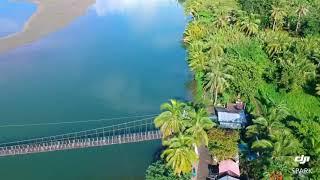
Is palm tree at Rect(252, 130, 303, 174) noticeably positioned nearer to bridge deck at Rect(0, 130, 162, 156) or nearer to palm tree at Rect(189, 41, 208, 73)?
bridge deck at Rect(0, 130, 162, 156)

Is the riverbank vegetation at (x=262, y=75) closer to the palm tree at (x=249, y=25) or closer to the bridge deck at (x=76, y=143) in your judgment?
the palm tree at (x=249, y=25)

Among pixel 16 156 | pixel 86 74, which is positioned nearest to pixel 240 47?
pixel 86 74

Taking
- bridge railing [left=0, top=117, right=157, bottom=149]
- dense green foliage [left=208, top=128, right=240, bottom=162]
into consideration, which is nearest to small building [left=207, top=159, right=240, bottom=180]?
dense green foliage [left=208, top=128, right=240, bottom=162]

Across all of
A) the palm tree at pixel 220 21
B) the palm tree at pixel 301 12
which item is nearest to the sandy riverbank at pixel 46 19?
the palm tree at pixel 220 21

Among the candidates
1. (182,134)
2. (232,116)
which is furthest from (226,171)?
(232,116)

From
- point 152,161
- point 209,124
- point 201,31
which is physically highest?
point 201,31

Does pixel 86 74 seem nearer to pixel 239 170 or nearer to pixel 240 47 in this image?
pixel 240 47
